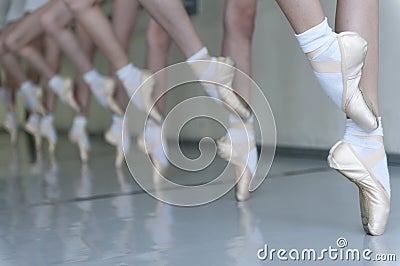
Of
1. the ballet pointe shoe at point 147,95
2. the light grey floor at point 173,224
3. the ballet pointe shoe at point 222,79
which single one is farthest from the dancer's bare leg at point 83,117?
the ballet pointe shoe at point 222,79

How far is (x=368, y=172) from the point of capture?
3.78 ft

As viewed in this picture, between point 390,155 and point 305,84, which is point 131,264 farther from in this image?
→ point 305,84

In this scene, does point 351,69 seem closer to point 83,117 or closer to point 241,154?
point 241,154

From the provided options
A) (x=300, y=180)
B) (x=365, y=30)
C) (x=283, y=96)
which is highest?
(x=365, y=30)

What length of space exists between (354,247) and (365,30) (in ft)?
1.37

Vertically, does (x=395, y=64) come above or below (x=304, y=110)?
above

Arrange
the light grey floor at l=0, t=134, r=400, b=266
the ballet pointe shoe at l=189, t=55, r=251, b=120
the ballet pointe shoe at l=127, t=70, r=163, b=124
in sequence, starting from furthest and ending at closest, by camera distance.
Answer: the ballet pointe shoe at l=127, t=70, r=163, b=124, the ballet pointe shoe at l=189, t=55, r=251, b=120, the light grey floor at l=0, t=134, r=400, b=266

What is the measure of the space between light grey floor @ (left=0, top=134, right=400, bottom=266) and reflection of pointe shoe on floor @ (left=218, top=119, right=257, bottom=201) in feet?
0.14

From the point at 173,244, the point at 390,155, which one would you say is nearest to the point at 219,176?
the point at 390,155

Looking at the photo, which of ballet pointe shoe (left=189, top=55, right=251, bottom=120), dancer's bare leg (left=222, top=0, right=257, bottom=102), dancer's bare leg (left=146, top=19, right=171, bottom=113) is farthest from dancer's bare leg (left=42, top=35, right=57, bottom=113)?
ballet pointe shoe (left=189, top=55, right=251, bottom=120)

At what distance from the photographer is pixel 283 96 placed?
2.88 m

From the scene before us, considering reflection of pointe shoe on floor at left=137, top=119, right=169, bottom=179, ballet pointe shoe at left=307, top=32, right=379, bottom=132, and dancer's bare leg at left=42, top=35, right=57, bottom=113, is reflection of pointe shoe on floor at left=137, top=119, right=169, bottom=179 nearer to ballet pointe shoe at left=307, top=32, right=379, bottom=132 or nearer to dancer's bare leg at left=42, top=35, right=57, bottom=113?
ballet pointe shoe at left=307, top=32, right=379, bottom=132

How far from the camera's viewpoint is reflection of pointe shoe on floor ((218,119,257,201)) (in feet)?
5.28

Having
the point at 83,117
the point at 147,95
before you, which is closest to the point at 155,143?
the point at 147,95
